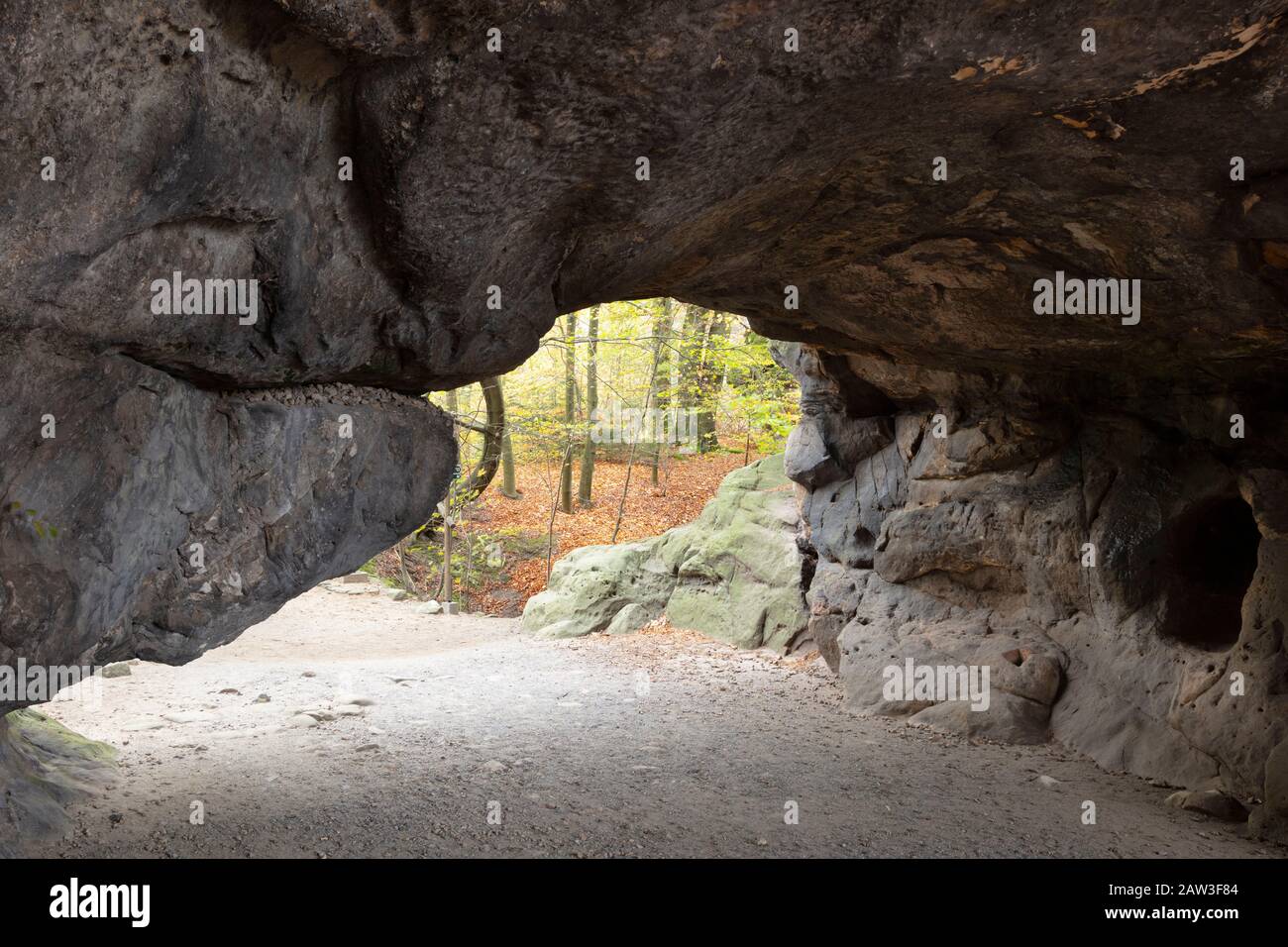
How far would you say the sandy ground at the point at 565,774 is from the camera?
562 cm

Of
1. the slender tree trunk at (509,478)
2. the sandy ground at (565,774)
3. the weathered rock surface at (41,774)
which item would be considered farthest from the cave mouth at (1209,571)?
the slender tree trunk at (509,478)

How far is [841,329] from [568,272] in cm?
343

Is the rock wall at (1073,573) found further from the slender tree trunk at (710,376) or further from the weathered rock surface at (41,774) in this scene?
the weathered rock surface at (41,774)

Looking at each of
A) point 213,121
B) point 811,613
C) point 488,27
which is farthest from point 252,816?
point 811,613

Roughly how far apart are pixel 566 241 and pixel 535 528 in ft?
Result: 50.2

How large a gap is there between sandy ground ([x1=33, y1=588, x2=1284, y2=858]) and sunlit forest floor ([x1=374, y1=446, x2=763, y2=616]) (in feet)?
24.8

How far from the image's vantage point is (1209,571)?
7.98 meters

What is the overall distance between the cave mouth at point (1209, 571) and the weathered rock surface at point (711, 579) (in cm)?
446

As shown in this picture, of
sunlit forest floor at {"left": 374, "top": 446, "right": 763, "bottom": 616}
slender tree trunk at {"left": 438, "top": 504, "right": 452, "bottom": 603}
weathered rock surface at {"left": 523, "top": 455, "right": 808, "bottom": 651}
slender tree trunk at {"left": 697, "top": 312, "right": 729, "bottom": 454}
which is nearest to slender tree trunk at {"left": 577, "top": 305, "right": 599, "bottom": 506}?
sunlit forest floor at {"left": 374, "top": 446, "right": 763, "bottom": 616}

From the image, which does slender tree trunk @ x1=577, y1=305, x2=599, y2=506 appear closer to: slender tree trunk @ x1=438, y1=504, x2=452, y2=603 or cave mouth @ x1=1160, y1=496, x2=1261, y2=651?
slender tree trunk @ x1=438, y1=504, x2=452, y2=603

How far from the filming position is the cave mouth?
7.68 meters

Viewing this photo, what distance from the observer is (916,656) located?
29.7ft

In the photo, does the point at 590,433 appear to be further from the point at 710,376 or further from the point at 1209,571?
the point at 1209,571

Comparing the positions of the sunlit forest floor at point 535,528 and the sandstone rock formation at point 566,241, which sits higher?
the sandstone rock formation at point 566,241
